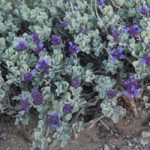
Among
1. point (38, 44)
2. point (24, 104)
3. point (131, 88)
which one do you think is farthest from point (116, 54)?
point (24, 104)

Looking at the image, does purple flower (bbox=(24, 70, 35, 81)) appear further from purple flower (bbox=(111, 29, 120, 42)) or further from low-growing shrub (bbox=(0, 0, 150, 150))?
purple flower (bbox=(111, 29, 120, 42))

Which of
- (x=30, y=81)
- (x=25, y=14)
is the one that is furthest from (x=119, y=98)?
(x=25, y=14)

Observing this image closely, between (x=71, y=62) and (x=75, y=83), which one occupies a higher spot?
(x=71, y=62)

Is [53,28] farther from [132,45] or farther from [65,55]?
[132,45]

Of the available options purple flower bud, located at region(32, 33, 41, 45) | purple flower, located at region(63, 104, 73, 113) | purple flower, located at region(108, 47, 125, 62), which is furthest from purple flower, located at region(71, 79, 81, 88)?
purple flower bud, located at region(32, 33, 41, 45)

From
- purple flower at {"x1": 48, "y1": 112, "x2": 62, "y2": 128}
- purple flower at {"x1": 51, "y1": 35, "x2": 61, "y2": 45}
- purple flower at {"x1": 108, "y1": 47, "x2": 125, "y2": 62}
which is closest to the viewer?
purple flower at {"x1": 48, "y1": 112, "x2": 62, "y2": 128}

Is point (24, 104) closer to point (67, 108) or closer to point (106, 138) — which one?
point (67, 108)

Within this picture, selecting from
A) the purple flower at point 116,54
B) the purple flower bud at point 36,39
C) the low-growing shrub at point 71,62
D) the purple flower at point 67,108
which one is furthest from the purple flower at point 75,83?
the purple flower bud at point 36,39
